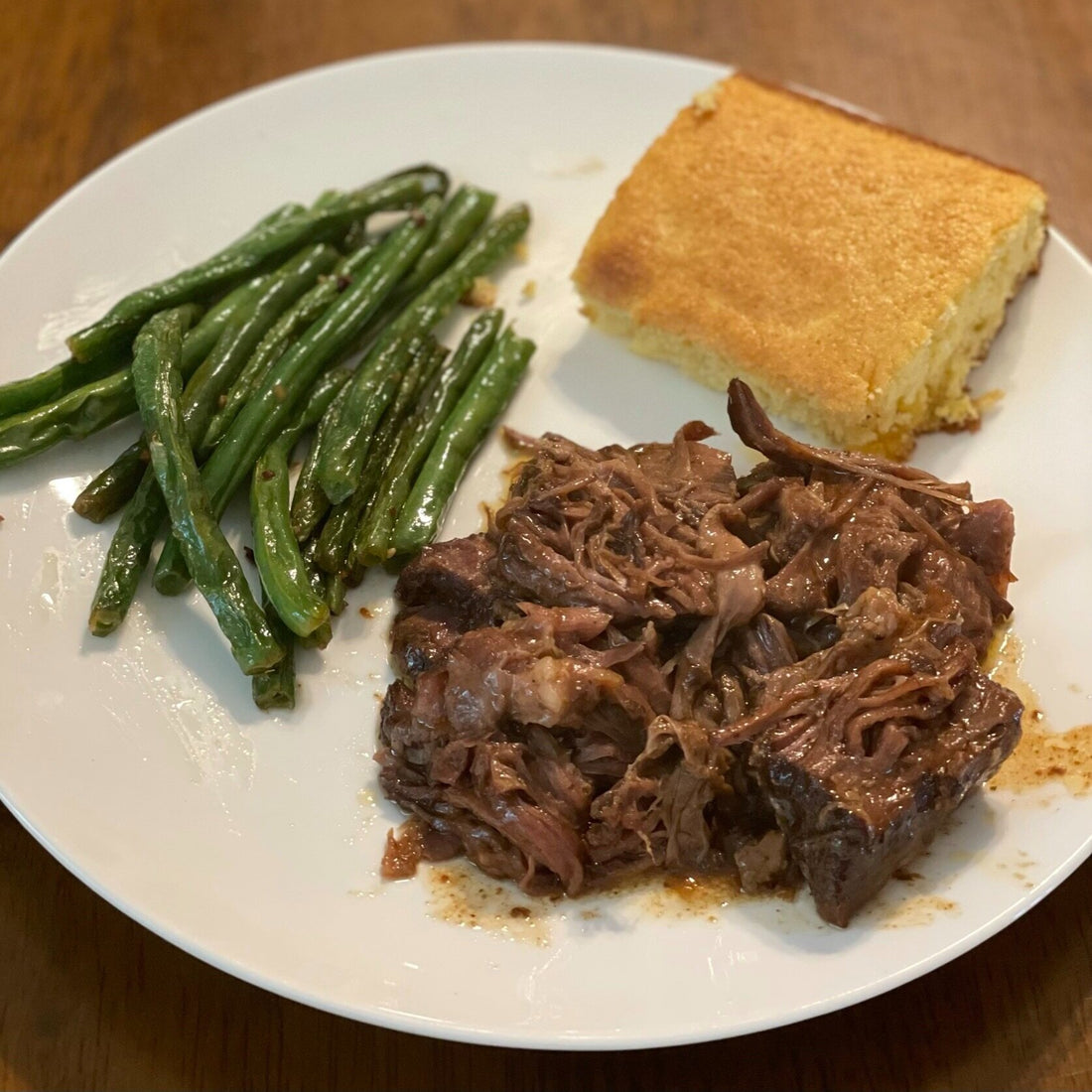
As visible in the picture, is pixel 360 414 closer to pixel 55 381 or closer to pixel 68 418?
pixel 68 418

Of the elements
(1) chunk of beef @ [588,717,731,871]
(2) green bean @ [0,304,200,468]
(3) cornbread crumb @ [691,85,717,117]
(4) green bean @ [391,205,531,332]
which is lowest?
(1) chunk of beef @ [588,717,731,871]

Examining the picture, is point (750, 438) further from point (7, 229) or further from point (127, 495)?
point (7, 229)

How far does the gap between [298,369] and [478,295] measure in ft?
3.22

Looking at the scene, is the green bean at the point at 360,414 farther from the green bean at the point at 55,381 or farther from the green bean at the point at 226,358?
the green bean at the point at 55,381

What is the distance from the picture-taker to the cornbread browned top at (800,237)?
4.12 metres

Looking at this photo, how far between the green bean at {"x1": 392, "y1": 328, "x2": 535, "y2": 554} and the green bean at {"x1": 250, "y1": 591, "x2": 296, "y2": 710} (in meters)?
0.52

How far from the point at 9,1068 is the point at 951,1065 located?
2.60 m

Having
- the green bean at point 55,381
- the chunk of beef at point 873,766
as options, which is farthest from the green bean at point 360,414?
the chunk of beef at point 873,766

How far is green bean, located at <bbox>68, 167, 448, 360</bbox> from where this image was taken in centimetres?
414

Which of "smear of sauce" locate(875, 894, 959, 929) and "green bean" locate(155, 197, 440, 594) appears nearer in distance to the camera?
"smear of sauce" locate(875, 894, 959, 929)

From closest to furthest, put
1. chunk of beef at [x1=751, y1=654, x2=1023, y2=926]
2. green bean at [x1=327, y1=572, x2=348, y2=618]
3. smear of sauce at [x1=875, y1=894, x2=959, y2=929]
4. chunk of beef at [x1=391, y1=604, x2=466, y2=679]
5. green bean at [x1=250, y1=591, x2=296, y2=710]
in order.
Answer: chunk of beef at [x1=751, y1=654, x2=1023, y2=926] < smear of sauce at [x1=875, y1=894, x2=959, y2=929] < chunk of beef at [x1=391, y1=604, x2=466, y2=679] < green bean at [x1=250, y1=591, x2=296, y2=710] < green bean at [x1=327, y1=572, x2=348, y2=618]

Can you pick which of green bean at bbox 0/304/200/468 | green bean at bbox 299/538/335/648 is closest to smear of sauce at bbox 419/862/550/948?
green bean at bbox 299/538/335/648

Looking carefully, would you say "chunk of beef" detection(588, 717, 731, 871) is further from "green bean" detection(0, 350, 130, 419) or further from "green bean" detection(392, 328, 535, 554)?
"green bean" detection(0, 350, 130, 419)

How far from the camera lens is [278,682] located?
11.3 feet
